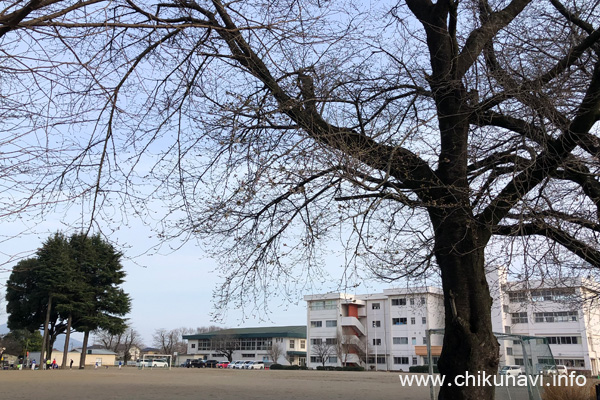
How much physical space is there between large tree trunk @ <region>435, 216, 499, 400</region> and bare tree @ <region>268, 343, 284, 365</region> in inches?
2988

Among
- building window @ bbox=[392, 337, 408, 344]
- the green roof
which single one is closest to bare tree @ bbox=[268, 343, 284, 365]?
the green roof

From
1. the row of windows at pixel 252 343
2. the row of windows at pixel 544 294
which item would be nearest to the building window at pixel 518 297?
the row of windows at pixel 544 294

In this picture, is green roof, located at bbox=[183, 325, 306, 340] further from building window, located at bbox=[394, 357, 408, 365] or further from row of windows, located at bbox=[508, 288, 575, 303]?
row of windows, located at bbox=[508, 288, 575, 303]

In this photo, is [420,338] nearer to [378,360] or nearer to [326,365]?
[378,360]

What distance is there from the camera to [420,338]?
62.4m

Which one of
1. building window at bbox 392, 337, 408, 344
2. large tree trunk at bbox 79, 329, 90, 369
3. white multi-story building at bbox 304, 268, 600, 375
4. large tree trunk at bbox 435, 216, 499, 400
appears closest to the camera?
large tree trunk at bbox 435, 216, 499, 400

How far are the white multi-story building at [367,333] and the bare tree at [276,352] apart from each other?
30.1ft

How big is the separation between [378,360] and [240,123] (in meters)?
64.8

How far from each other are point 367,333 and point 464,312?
65722mm

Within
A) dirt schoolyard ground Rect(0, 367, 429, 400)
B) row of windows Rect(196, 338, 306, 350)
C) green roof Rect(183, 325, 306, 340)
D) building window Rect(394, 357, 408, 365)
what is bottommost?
building window Rect(394, 357, 408, 365)

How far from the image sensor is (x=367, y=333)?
68938 mm

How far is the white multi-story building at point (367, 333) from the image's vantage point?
6338cm

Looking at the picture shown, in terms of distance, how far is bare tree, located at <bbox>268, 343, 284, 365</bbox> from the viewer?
78.5m

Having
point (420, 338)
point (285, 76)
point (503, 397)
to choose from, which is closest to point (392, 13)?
point (285, 76)
